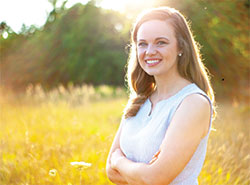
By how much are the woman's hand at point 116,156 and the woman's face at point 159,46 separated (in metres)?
0.56

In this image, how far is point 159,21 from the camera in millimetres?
1848

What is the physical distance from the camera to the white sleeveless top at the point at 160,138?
1.74 metres

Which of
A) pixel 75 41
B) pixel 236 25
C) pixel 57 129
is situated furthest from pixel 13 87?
pixel 236 25

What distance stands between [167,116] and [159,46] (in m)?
0.41

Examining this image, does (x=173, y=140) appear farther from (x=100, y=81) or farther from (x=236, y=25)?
(x=100, y=81)

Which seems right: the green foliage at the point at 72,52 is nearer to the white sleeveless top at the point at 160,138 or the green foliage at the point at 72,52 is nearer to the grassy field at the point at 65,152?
the grassy field at the point at 65,152

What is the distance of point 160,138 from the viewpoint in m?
1.74

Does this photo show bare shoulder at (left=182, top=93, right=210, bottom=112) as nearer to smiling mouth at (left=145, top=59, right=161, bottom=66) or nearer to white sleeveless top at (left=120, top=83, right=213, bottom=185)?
white sleeveless top at (left=120, top=83, right=213, bottom=185)

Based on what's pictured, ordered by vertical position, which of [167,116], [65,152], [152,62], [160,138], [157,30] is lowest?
[65,152]

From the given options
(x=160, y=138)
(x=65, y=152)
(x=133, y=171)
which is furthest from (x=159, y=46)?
(x=65, y=152)

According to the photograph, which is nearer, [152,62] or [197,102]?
[197,102]

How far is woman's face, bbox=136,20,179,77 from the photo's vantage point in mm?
1821

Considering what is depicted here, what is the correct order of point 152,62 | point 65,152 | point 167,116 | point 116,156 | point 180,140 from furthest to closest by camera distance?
point 65,152 < point 116,156 < point 152,62 < point 167,116 < point 180,140

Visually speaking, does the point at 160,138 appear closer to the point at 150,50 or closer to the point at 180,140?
the point at 180,140
